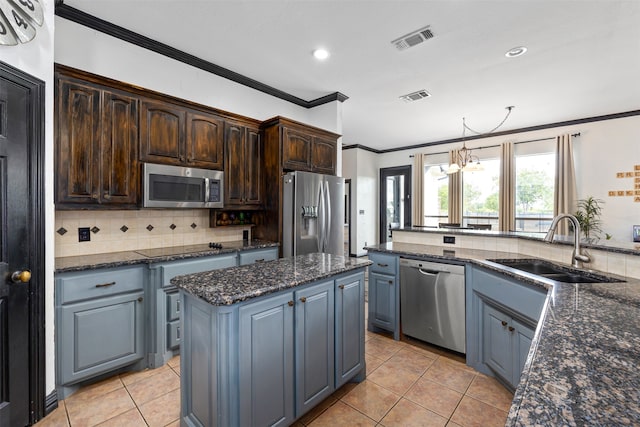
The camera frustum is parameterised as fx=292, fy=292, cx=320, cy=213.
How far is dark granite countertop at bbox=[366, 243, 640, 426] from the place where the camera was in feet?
1.79

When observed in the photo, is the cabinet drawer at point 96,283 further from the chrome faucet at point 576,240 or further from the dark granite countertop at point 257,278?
the chrome faucet at point 576,240

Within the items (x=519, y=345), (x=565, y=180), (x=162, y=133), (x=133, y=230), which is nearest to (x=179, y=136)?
(x=162, y=133)

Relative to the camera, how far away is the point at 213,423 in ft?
4.53

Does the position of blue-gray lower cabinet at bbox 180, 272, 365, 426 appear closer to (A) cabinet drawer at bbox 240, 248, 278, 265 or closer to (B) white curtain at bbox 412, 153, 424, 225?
(A) cabinet drawer at bbox 240, 248, 278, 265

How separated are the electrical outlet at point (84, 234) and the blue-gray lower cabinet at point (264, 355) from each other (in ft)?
5.22

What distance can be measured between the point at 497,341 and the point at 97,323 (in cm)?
288

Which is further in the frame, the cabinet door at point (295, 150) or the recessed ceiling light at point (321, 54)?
the cabinet door at point (295, 150)

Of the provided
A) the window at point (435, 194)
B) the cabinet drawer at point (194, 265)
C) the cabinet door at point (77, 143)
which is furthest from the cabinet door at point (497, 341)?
the window at point (435, 194)

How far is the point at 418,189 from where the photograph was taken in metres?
7.09

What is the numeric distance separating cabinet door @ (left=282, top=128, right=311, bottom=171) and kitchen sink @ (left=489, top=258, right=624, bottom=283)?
2.28 metres

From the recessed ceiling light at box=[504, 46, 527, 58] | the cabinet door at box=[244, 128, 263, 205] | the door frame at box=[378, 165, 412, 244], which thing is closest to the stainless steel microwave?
the cabinet door at box=[244, 128, 263, 205]

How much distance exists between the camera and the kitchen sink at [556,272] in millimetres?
1726

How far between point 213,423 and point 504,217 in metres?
6.19

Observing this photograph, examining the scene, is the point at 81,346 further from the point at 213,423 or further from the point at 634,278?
the point at 634,278
